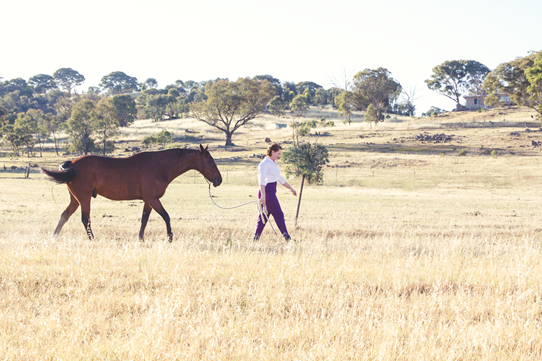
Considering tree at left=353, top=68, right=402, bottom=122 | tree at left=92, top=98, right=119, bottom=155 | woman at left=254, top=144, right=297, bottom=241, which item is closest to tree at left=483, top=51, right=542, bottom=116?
tree at left=353, top=68, right=402, bottom=122

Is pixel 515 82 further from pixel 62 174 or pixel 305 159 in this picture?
pixel 62 174

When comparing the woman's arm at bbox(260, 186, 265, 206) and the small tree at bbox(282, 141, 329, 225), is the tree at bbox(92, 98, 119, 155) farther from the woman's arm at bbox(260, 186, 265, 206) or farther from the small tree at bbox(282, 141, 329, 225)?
the woman's arm at bbox(260, 186, 265, 206)

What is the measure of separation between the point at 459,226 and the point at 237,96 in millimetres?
78207

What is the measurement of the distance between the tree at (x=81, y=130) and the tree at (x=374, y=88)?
60.8 metres

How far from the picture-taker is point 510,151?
62656mm

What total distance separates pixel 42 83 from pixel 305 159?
666 feet

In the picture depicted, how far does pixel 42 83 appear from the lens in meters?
188

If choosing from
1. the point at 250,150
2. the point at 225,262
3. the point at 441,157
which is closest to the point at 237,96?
the point at 250,150

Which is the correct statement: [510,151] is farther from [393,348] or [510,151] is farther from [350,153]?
[393,348]

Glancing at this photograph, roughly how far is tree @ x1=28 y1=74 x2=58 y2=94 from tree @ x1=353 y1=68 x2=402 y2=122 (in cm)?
14367

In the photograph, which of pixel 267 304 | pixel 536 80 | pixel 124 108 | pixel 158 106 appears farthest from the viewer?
pixel 158 106

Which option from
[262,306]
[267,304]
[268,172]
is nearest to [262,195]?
[268,172]

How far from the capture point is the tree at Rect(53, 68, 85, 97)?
194m

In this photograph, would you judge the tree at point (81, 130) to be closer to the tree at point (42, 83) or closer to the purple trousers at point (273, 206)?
the purple trousers at point (273, 206)
